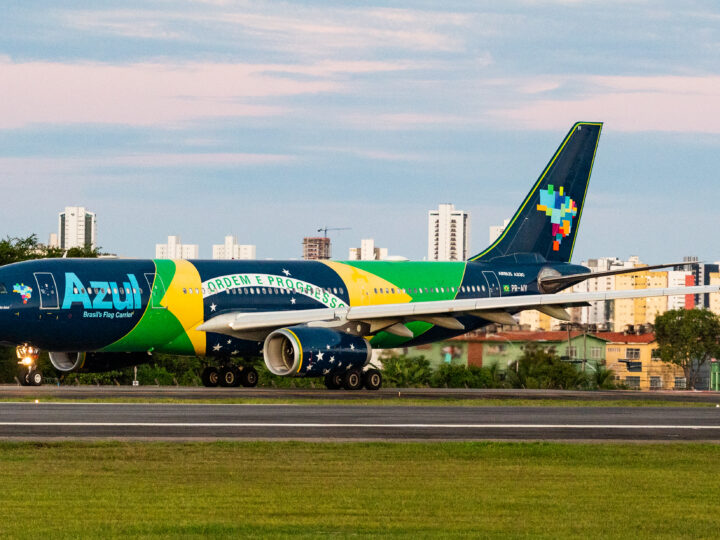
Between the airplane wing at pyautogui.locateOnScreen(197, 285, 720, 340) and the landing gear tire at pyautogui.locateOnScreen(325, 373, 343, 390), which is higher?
the airplane wing at pyautogui.locateOnScreen(197, 285, 720, 340)

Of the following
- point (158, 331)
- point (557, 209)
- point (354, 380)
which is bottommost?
point (354, 380)

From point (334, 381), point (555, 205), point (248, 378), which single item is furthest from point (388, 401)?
point (555, 205)

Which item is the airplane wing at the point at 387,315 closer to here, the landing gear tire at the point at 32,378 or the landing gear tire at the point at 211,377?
the landing gear tire at the point at 211,377

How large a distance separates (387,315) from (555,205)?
49.1 feet

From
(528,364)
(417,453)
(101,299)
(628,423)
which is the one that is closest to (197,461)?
(417,453)

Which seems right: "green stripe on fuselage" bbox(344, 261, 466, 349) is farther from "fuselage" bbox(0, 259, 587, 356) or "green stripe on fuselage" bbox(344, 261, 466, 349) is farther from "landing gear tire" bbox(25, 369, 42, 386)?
"landing gear tire" bbox(25, 369, 42, 386)

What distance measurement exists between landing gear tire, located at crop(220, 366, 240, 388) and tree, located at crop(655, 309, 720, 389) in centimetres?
8850

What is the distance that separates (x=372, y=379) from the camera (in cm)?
4353

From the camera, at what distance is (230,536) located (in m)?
12.4

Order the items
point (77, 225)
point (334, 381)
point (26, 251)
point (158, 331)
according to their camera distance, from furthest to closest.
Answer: point (77, 225) < point (26, 251) < point (334, 381) < point (158, 331)

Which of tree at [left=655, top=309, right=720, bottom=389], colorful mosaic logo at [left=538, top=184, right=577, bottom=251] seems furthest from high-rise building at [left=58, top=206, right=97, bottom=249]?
colorful mosaic logo at [left=538, top=184, right=577, bottom=251]

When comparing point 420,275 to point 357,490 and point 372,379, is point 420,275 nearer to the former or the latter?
point 372,379

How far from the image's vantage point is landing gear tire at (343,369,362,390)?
1678 inches

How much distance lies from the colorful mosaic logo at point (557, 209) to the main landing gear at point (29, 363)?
2180 cm
